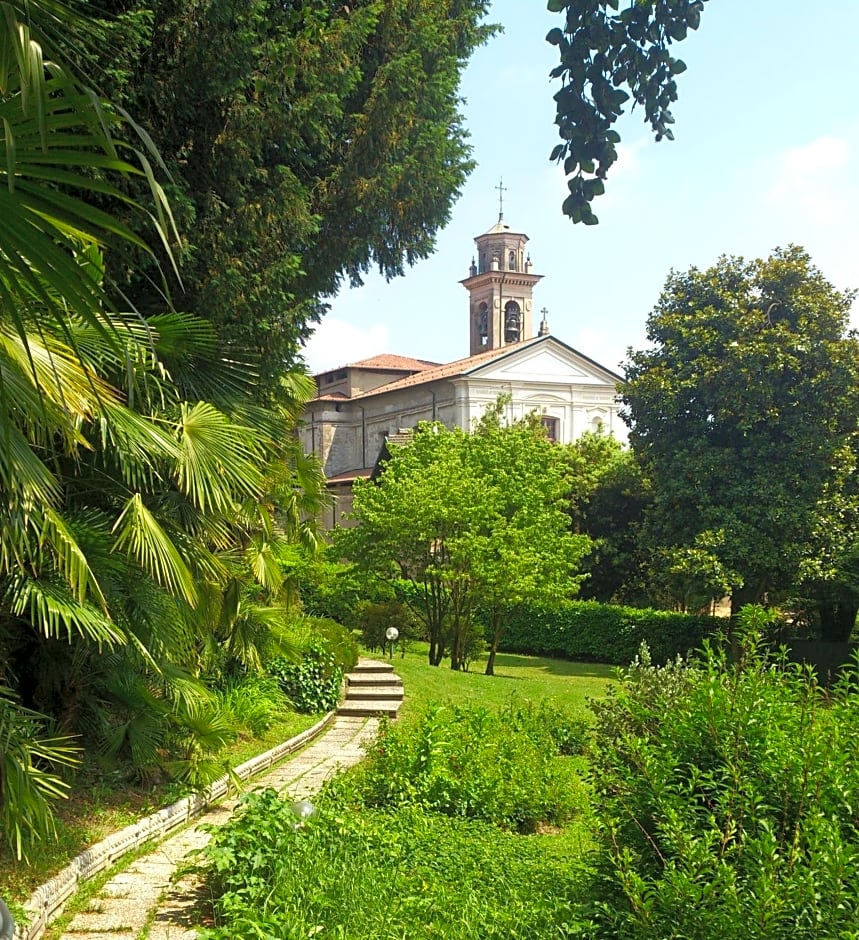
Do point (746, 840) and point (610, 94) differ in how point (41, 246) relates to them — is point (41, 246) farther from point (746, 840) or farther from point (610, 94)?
point (746, 840)

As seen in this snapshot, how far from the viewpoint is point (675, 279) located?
101ft

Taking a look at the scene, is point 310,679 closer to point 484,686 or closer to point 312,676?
point 312,676

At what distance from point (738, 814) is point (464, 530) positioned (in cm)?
1953

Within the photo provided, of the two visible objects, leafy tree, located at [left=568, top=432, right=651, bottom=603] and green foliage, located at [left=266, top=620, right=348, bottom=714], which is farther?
leafy tree, located at [left=568, top=432, right=651, bottom=603]

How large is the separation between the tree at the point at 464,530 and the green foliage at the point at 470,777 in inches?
505

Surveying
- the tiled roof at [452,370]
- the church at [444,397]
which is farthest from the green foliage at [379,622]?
the tiled roof at [452,370]

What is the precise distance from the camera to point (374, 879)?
20.5 ft

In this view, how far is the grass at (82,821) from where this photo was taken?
6.55m

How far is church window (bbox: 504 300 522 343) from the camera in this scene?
74.3 metres

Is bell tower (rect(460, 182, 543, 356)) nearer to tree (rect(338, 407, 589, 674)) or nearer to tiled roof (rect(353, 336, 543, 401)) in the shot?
tiled roof (rect(353, 336, 543, 401))

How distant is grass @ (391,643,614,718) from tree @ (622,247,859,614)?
4459mm

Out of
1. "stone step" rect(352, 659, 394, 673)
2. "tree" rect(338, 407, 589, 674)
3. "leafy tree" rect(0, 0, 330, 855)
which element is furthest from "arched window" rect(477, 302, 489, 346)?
"leafy tree" rect(0, 0, 330, 855)

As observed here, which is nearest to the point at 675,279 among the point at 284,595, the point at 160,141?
the point at 284,595

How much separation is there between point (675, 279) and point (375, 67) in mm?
20672
